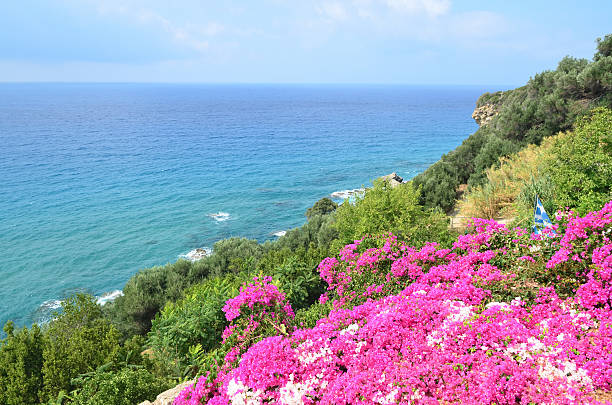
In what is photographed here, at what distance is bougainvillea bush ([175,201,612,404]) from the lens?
3621 millimetres

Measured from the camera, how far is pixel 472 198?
13.7 metres

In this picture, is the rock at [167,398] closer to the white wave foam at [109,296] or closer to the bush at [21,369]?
the bush at [21,369]

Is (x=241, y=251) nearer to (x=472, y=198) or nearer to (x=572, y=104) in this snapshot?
(x=472, y=198)

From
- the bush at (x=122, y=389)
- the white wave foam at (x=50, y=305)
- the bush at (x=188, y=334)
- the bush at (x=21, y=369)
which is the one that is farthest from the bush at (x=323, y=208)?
the bush at (x=122, y=389)

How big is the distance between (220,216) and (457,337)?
32663 millimetres

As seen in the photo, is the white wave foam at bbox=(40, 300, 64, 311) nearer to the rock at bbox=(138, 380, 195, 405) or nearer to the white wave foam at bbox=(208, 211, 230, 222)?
the white wave foam at bbox=(208, 211, 230, 222)

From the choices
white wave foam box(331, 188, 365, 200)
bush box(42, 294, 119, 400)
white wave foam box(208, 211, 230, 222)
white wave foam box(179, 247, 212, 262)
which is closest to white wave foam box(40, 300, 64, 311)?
white wave foam box(179, 247, 212, 262)

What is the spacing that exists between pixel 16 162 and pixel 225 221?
1745 inches

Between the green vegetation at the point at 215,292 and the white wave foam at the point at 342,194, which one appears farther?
the white wave foam at the point at 342,194

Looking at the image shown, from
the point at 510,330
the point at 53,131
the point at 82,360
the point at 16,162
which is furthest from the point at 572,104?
the point at 53,131

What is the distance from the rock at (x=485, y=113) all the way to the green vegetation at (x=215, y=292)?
27.1m

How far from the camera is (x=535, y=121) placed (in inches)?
877

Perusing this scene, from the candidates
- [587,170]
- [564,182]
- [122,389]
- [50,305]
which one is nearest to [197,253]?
[50,305]

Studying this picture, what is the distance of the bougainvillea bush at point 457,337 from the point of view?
11.9 ft
